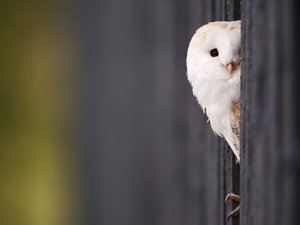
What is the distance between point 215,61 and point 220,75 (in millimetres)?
27

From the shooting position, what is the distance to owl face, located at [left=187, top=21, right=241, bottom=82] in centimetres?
80

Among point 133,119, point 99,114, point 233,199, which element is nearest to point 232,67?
point 233,199

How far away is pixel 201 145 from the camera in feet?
3.27

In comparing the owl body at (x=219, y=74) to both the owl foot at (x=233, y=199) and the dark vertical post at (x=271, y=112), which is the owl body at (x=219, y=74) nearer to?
the owl foot at (x=233, y=199)

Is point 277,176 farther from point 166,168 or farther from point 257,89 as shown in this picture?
point 166,168

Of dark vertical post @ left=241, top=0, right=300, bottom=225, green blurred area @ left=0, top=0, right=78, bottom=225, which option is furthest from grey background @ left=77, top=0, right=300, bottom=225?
green blurred area @ left=0, top=0, right=78, bottom=225

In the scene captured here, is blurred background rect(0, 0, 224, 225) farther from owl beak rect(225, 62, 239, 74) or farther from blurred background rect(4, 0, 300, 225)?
owl beak rect(225, 62, 239, 74)

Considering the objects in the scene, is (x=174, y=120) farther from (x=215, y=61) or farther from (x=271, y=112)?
(x=271, y=112)

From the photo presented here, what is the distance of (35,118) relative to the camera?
83.0 inches

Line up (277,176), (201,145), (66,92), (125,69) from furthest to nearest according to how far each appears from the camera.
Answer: (66,92)
(125,69)
(201,145)
(277,176)

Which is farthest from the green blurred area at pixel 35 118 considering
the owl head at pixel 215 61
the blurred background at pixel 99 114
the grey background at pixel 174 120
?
the owl head at pixel 215 61

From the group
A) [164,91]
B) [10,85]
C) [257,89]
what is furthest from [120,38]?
[257,89]

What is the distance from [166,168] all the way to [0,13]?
111 cm

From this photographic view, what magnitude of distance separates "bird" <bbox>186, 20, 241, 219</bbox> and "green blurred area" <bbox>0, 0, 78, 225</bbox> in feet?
3.93
